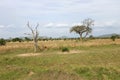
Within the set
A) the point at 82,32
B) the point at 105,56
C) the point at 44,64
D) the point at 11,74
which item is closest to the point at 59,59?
the point at 44,64

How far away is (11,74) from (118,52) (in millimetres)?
13397

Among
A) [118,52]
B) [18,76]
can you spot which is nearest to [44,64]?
[18,76]

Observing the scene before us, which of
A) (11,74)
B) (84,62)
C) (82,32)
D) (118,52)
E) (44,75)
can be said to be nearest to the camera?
(44,75)

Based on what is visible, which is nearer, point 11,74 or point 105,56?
point 11,74

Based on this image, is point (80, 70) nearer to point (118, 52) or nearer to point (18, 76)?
point (18, 76)

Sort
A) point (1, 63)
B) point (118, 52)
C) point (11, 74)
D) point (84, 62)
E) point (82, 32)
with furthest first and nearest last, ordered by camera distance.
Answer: point (82, 32) → point (118, 52) → point (1, 63) → point (84, 62) → point (11, 74)

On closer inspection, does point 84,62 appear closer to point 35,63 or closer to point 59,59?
point 59,59

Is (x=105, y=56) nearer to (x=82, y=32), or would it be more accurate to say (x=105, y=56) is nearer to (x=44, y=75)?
(x=44, y=75)

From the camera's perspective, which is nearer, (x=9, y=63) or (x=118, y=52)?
(x=9, y=63)

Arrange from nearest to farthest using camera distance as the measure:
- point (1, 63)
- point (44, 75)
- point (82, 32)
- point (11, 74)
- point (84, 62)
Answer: point (44, 75) < point (11, 74) < point (84, 62) < point (1, 63) < point (82, 32)

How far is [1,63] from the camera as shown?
1096 inches

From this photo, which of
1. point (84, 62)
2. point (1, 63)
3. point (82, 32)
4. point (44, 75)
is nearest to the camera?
point (44, 75)

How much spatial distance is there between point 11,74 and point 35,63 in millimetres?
5463

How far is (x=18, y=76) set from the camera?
2081 cm
